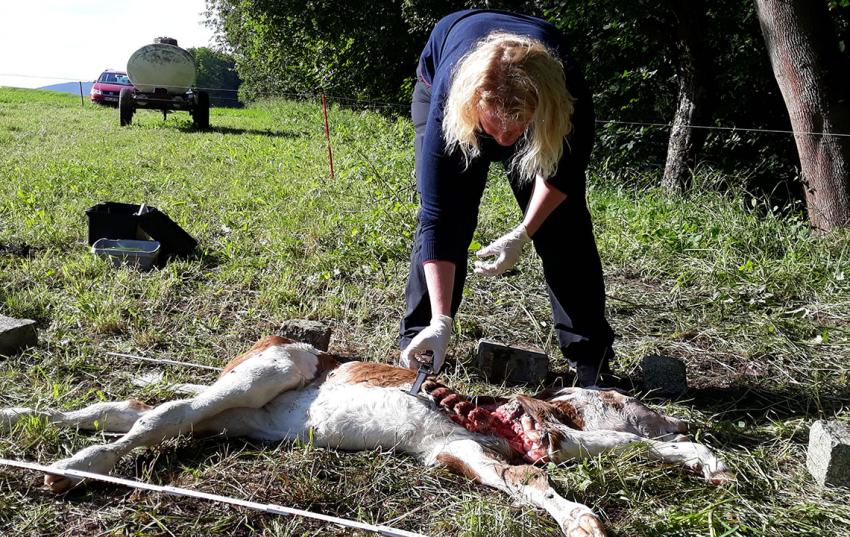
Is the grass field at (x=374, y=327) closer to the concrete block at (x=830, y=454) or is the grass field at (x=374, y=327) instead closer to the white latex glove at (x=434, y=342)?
the concrete block at (x=830, y=454)

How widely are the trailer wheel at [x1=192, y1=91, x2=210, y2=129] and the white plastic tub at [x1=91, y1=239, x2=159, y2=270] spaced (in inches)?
405

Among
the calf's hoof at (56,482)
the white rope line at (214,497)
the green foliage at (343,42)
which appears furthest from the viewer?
the green foliage at (343,42)

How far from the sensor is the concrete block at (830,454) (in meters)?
2.58

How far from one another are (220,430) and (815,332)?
333cm

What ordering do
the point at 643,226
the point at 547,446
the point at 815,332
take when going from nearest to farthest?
the point at 547,446
the point at 815,332
the point at 643,226

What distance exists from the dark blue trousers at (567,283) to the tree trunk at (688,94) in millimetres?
4066

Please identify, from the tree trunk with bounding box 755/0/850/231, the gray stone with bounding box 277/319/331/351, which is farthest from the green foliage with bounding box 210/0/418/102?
the gray stone with bounding box 277/319/331/351

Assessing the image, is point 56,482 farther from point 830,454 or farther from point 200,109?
point 200,109

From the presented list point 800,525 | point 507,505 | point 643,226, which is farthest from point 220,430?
point 643,226

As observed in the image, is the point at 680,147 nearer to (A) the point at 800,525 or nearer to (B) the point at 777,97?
(B) the point at 777,97

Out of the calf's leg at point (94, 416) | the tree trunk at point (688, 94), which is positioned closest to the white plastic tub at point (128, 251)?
the calf's leg at point (94, 416)

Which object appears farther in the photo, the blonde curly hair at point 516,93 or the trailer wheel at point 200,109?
the trailer wheel at point 200,109

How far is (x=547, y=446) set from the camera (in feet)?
9.09

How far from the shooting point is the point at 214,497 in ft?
7.65
